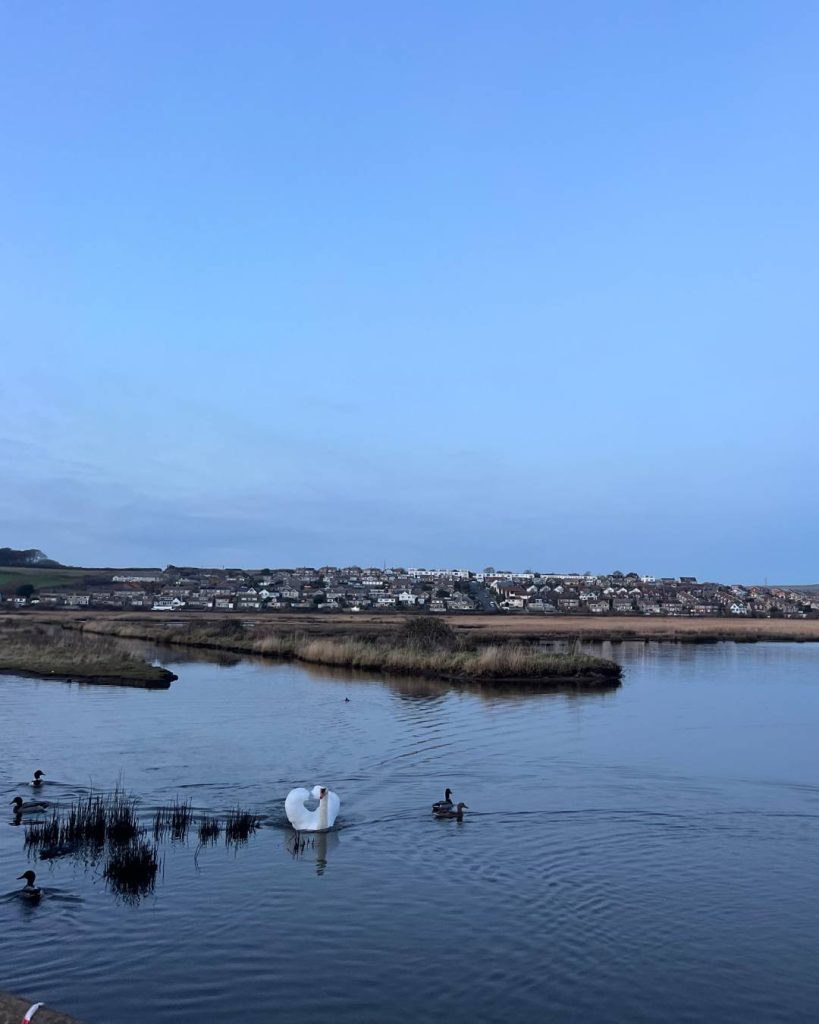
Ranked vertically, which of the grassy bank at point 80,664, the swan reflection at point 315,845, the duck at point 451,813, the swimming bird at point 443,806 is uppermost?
the grassy bank at point 80,664

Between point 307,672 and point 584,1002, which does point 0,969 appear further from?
point 307,672

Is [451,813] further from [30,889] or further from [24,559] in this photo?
[24,559]

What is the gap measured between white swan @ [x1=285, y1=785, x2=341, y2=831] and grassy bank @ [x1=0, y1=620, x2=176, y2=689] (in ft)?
70.2

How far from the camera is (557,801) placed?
18.2m

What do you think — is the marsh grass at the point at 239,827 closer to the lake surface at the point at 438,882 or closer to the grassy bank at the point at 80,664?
the lake surface at the point at 438,882

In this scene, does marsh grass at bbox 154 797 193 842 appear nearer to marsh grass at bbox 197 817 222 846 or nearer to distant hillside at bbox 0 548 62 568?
marsh grass at bbox 197 817 222 846

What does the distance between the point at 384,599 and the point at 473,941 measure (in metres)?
136

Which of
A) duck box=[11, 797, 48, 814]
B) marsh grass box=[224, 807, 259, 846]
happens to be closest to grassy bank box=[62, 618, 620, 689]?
marsh grass box=[224, 807, 259, 846]

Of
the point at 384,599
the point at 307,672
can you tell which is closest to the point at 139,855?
the point at 307,672

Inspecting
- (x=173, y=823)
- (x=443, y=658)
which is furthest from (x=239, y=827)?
(x=443, y=658)

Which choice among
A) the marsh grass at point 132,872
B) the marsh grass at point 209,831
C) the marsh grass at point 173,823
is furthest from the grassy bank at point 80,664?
the marsh grass at point 132,872

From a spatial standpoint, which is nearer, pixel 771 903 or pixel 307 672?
pixel 771 903

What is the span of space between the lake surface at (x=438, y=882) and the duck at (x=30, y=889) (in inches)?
6.1

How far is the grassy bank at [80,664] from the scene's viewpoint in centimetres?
3712
